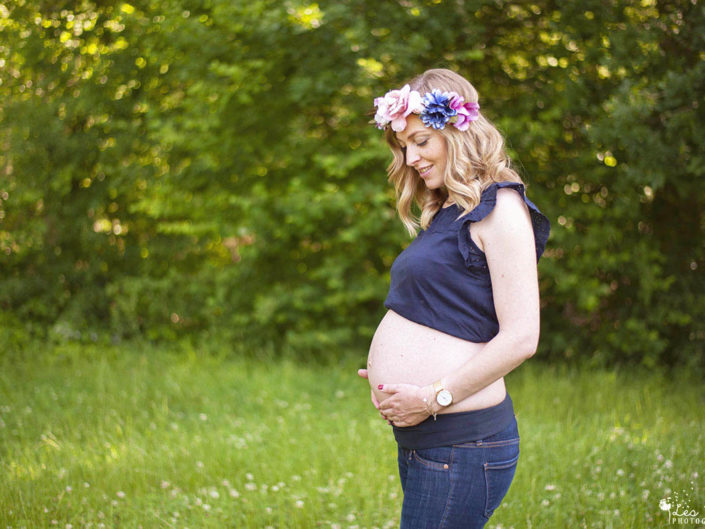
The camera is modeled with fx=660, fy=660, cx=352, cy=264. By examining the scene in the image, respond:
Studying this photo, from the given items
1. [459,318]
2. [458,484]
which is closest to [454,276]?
[459,318]

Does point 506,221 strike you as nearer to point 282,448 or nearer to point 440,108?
point 440,108

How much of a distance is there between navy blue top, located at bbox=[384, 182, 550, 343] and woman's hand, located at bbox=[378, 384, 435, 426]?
179 millimetres

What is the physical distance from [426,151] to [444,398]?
696 millimetres

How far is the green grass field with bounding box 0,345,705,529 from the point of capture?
3043 mm

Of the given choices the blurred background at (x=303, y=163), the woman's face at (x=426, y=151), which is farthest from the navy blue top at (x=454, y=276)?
the blurred background at (x=303, y=163)

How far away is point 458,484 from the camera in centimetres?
167

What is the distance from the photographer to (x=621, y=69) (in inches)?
189

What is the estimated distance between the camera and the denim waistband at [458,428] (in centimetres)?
170

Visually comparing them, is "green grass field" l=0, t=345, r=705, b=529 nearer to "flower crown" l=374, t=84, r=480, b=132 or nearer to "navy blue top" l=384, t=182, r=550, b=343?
"navy blue top" l=384, t=182, r=550, b=343

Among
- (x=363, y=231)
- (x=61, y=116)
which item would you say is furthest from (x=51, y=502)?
(x=61, y=116)

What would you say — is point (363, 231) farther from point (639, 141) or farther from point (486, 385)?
point (486, 385)

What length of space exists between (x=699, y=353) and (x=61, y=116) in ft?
20.2

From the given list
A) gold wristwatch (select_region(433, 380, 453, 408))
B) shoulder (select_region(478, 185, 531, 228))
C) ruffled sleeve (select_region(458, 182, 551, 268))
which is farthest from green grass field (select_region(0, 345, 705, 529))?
shoulder (select_region(478, 185, 531, 228))

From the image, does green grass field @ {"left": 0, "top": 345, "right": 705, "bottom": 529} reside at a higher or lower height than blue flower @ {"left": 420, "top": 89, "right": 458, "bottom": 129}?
lower
